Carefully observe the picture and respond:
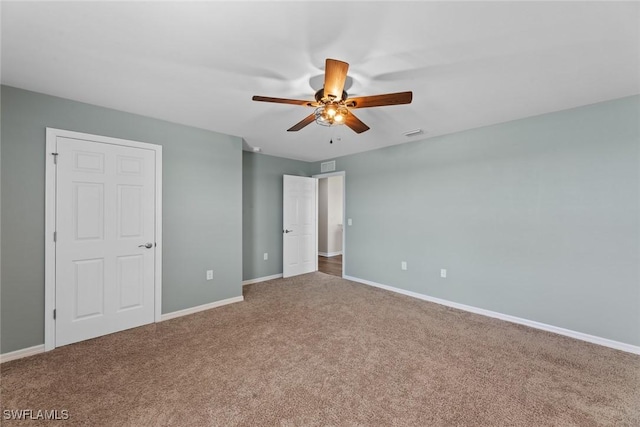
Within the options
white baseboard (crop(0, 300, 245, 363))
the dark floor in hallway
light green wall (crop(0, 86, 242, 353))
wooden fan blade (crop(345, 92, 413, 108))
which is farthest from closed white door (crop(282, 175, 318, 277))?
wooden fan blade (crop(345, 92, 413, 108))

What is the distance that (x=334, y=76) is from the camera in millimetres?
1668

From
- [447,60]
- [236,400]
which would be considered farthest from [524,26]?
[236,400]

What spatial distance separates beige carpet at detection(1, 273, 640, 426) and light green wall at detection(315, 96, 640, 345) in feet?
1.45

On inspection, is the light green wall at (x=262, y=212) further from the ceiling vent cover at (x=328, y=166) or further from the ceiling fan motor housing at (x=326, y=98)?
the ceiling fan motor housing at (x=326, y=98)

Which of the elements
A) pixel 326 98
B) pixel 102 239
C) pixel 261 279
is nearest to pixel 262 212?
pixel 261 279

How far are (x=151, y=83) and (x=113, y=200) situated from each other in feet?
4.47

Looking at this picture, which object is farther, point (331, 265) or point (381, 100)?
point (331, 265)

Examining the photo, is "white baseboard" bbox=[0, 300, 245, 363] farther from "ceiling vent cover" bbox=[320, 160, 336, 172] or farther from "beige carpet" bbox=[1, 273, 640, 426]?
"ceiling vent cover" bbox=[320, 160, 336, 172]

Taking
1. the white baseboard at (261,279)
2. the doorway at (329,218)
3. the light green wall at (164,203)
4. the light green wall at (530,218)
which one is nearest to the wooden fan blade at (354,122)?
the light green wall at (530,218)

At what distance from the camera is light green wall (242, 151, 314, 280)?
463cm

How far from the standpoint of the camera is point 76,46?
1.73 metres

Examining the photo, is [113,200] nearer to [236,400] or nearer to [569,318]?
[236,400]

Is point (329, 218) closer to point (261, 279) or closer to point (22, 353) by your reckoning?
point (261, 279)

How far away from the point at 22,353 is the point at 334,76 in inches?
140
